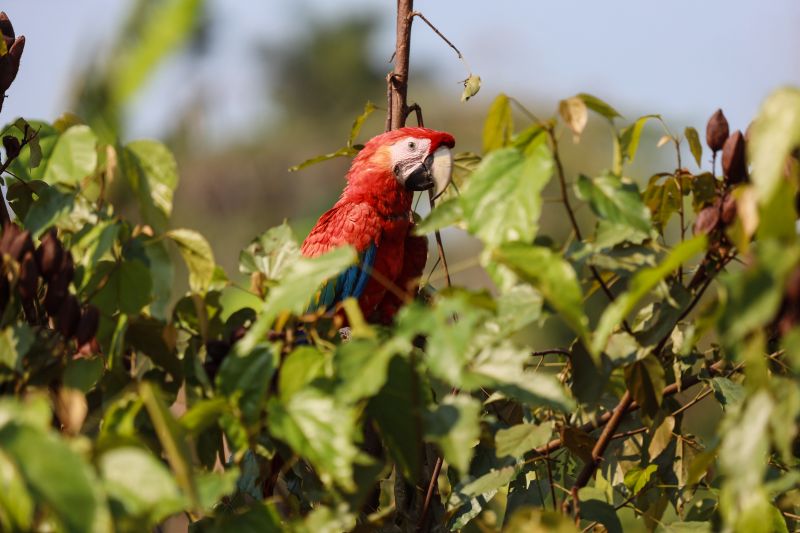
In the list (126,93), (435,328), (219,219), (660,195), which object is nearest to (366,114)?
(660,195)

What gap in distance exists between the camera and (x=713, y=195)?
36.5 inches

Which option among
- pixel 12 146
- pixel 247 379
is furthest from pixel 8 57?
pixel 247 379

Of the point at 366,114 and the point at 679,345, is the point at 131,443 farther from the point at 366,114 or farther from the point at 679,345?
the point at 366,114

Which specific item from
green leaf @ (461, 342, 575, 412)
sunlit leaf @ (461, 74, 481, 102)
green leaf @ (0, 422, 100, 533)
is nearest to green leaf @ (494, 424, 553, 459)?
green leaf @ (461, 342, 575, 412)

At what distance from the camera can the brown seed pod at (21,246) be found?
800 millimetres

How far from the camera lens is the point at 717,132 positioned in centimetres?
88

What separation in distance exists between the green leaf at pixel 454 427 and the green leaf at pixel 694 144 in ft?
1.51

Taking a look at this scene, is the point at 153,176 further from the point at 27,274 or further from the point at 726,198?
the point at 726,198

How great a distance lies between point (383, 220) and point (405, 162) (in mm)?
168

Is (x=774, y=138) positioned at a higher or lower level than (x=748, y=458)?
higher

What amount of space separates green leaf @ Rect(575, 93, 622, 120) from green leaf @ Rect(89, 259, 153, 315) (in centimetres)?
45

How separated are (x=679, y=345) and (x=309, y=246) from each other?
4.21ft

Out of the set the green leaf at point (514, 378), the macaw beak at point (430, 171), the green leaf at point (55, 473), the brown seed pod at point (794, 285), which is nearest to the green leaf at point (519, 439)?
the green leaf at point (514, 378)

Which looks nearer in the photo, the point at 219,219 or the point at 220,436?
the point at 220,436
